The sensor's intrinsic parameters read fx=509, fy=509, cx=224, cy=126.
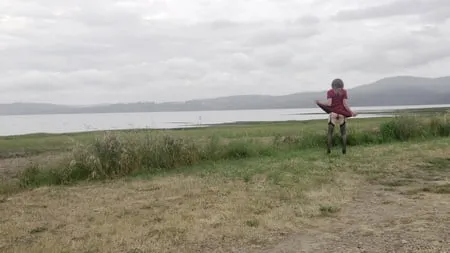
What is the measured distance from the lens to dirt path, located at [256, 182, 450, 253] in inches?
221

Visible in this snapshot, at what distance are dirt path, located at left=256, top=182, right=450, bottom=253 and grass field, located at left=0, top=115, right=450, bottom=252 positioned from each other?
0.01m

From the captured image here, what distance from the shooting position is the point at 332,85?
13.5 metres

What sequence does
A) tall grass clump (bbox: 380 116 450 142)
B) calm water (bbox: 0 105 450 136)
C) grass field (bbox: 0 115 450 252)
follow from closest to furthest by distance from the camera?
1. grass field (bbox: 0 115 450 252)
2. tall grass clump (bbox: 380 116 450 142)
3. calm water (bbox: 0 105 450 136)

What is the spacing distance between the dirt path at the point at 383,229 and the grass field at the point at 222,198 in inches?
0.5

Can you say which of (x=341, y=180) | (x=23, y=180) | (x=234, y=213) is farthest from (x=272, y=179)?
(x=23, y=180)

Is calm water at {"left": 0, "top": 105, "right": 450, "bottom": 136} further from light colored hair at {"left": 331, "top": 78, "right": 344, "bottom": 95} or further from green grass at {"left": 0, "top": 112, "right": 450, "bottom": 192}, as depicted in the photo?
light colored hair at {"left": 331, "top": 78, "right": 344, "bottom": 95}

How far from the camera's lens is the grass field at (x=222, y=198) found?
612 centimetres

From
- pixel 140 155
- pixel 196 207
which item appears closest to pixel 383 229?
pixel 196 207

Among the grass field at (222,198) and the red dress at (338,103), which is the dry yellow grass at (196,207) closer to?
the grass field at (222,198)

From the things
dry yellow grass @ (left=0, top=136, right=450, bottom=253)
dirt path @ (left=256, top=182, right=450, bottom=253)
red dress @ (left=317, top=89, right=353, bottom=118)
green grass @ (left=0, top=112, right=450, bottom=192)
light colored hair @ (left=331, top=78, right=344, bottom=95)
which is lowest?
dirt path @ (left=256, top=182, right=450, bottom=253)

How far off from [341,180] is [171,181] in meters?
3.53

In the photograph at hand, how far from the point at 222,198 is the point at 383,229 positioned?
2991 mm

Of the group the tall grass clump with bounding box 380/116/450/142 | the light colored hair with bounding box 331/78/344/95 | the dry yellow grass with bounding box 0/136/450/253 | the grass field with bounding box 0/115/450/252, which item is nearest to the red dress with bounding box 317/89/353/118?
the light colored hair with bounding box 331/78/344/95

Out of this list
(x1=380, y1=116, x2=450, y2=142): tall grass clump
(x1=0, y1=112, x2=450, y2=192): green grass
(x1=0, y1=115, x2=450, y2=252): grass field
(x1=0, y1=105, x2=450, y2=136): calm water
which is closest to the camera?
(x1=0, y1=115, x2=450, y2=252): grass field
